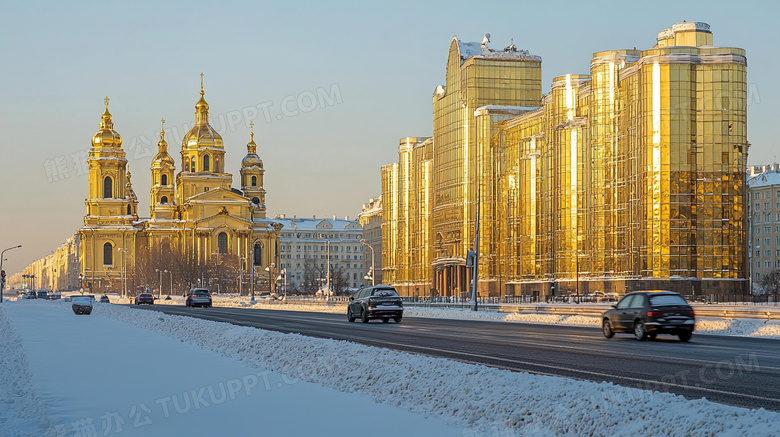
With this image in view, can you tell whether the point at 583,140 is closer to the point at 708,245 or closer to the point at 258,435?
the point at 708,245

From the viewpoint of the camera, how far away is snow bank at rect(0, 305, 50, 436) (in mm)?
13117

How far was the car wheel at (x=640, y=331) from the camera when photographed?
27.9 m

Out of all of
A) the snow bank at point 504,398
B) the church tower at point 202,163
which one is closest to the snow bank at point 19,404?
the snow bank at point 504,398

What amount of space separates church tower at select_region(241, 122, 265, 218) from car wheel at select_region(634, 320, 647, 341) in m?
163

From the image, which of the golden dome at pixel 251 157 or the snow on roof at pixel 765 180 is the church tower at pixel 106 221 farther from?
the snow on roof at pixel 765 180

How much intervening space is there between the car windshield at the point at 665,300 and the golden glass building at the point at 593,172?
108 feet

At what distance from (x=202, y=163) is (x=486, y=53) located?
240 ft

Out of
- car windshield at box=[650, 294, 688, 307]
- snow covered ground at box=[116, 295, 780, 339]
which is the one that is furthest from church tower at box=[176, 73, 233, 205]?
car windshield at box=[650, 294, 688, 307]

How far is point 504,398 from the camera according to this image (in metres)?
12.5

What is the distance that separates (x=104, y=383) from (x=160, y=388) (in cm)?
148

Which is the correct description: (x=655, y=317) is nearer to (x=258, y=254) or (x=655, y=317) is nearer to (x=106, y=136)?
(x=258, y=254)

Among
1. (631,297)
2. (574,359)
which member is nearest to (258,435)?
(574,359)

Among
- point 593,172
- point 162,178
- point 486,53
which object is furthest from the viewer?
point 162,178

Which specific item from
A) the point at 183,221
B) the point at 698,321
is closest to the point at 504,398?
the point at 698,321
